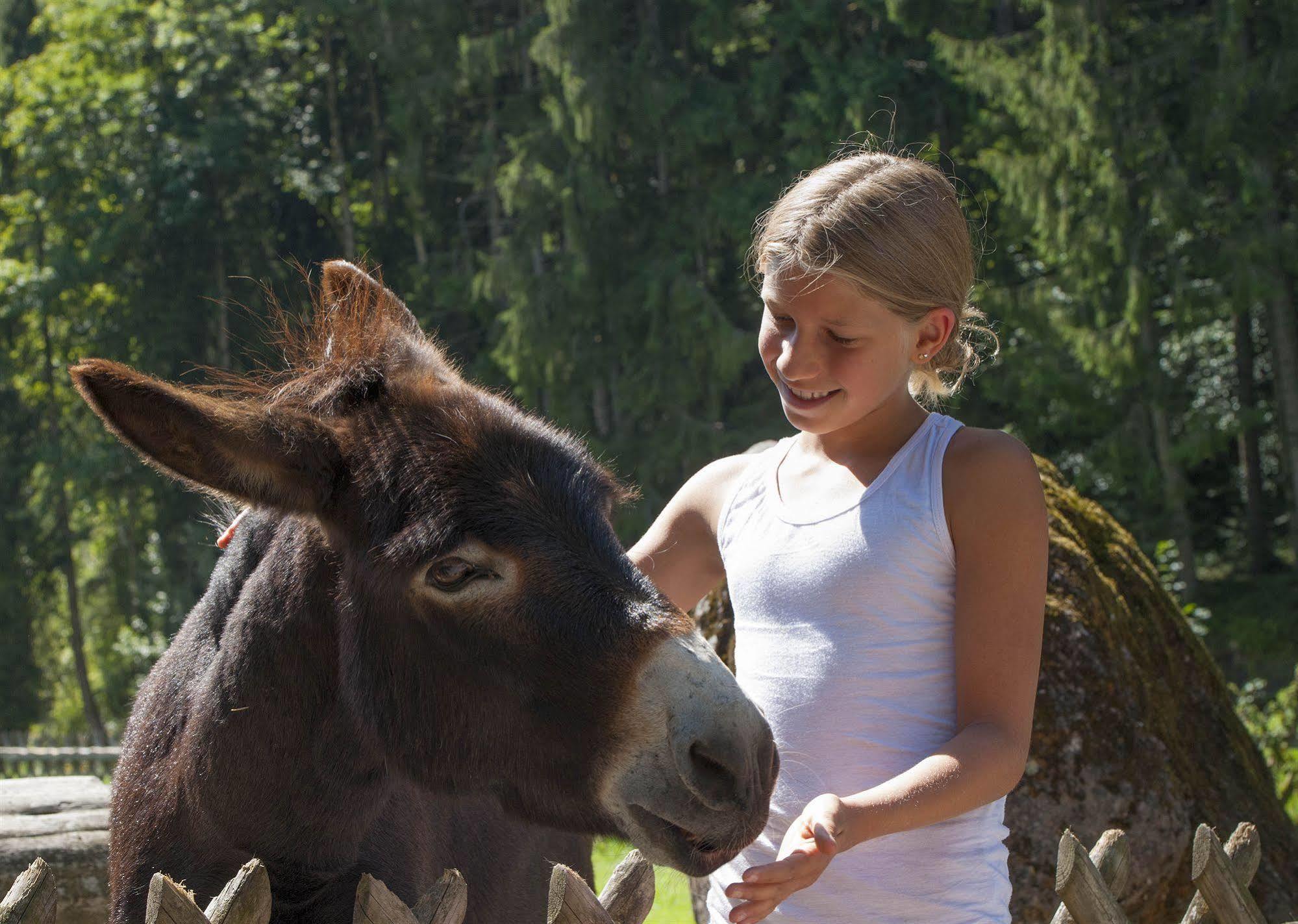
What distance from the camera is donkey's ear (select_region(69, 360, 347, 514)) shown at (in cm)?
206

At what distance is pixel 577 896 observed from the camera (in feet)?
6.25

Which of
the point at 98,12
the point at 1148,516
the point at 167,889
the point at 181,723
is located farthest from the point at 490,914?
the point at 98,12

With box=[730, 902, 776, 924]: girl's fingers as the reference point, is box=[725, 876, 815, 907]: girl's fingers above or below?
above

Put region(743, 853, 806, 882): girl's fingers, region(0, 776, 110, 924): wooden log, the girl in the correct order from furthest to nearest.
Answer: region(0, 776, 110, 924): wooden log < the girl < region(743, 853, 806, 882): girl's fingers

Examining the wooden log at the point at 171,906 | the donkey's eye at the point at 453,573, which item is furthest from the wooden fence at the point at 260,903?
the donkey's eye at the point at 453,573

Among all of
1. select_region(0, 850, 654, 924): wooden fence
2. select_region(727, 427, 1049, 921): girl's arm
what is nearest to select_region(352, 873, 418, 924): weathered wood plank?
select_region(0, 850, 654, 924): wooden fence

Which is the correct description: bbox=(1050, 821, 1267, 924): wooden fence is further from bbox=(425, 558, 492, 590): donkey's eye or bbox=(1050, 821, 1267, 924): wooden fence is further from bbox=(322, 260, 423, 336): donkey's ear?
bbox=(322, 260, 423, 336): donkey's ear

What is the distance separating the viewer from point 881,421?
2.30 meters

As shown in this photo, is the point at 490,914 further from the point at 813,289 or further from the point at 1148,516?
the point at 1148,516

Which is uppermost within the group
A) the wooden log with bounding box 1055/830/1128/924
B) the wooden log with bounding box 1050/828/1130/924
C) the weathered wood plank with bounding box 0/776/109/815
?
the wooden log with bounding box 1055/830/1128/924

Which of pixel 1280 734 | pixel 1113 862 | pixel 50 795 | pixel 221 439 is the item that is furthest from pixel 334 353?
pixel 1280 734

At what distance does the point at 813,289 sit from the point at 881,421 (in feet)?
1.06

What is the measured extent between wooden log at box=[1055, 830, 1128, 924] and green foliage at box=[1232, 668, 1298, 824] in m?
4.72

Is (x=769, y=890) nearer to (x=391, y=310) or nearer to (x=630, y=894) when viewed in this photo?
(x=630, y=894)
